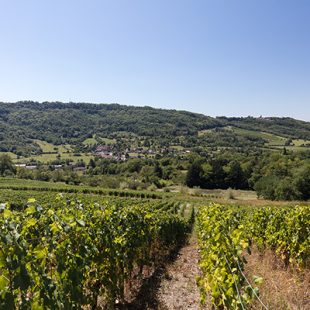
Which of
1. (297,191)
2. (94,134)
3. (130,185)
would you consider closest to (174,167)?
(130,185)

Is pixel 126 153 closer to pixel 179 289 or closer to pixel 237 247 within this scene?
pixel 179 289

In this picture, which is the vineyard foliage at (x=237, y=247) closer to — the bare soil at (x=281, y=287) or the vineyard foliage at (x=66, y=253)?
the bare soil at (x=281, y=287)

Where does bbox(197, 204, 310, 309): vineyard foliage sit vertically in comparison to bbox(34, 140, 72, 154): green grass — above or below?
above

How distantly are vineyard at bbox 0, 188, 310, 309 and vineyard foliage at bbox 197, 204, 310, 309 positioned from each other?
1cm

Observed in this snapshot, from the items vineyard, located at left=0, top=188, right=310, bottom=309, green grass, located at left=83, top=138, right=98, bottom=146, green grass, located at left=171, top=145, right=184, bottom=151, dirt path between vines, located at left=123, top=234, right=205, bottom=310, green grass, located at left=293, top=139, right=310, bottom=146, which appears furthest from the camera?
green grass, located at left=83, top=138, right=98, bottom=146

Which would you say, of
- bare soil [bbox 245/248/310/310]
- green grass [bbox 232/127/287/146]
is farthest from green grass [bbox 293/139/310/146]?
bare soil [bbox 245/248/310/310]

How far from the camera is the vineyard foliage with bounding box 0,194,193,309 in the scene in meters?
3.16

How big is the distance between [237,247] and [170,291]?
3.94 m

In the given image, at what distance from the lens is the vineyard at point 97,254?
3369 mm

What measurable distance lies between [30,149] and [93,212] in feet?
499

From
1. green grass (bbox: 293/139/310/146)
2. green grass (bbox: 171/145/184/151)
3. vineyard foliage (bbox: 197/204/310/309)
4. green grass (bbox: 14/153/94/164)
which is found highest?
green grass (bbox: 293/139/310/146)

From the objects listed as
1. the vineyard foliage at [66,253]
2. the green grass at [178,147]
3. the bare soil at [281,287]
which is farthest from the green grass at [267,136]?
the vineyard foliage at [66,253]

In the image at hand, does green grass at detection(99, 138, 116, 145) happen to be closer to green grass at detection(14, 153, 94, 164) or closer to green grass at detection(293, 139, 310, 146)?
green grass at detection(14, 153, 94, 164)

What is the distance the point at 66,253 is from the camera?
4.62m
